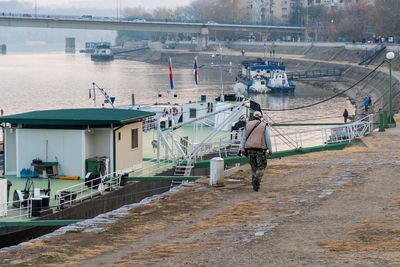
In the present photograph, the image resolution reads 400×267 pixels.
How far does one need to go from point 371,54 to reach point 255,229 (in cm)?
9697

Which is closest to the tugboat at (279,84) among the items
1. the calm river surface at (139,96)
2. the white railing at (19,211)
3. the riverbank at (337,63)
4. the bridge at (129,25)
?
the calm river surface at (139,96)

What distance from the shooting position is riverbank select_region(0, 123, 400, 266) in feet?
34.4

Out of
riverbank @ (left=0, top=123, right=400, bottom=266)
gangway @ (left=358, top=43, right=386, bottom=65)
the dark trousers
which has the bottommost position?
riverbank @ (left=0, top=123, right=400, bottom=266)

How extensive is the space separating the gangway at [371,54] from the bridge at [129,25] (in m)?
54.5

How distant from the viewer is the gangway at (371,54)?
→ 101 m

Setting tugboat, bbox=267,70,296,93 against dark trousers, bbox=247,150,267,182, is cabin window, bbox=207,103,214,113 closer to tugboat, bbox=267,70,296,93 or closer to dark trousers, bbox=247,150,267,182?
dark trousers, bbox=247,150,267,182

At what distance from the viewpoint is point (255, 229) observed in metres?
12.3

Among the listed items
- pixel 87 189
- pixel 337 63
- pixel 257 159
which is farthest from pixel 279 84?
pixel 257 159

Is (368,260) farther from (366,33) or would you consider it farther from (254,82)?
(366,33)

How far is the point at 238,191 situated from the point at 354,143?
36.2 feet

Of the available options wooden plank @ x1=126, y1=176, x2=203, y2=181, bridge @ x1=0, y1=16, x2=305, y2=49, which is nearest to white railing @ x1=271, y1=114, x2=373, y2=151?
wooden plank @ x1=126, y1=176, x2=203, y2=181

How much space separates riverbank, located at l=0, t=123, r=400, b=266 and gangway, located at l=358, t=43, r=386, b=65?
283ft

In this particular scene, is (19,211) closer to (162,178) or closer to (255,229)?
(162,178)

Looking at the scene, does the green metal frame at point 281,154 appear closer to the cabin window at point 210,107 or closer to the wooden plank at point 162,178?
the wooden plank at point 162,178
